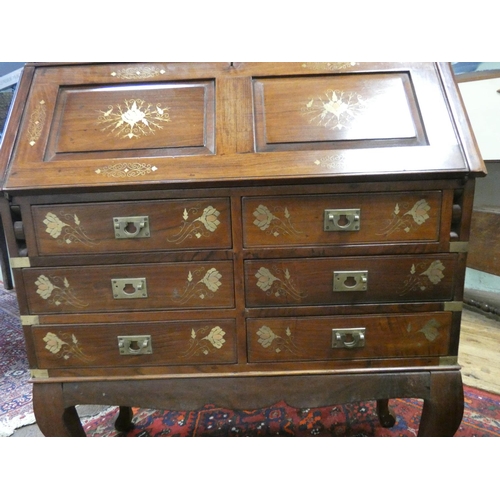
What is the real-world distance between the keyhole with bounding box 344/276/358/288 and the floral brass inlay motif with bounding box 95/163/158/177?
0.63 m

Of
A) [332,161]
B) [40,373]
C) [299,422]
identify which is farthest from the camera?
[299,422]

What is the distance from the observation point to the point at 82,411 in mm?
1566

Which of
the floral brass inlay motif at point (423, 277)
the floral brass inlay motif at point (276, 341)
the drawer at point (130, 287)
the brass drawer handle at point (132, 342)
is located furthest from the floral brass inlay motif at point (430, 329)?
the brass drawer handle at point (132, 342)

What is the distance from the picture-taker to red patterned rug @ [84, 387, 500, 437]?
4.60ft

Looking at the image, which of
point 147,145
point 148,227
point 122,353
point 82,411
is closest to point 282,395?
point 122,353

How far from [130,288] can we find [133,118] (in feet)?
1.70

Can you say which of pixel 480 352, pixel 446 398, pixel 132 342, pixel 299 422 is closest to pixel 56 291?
pixel 132 342

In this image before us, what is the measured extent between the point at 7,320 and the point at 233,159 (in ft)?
7.23

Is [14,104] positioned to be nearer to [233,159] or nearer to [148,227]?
[148,227]

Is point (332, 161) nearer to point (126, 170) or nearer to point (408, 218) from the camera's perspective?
point (408, 218)

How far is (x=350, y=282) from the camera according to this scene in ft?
3.30

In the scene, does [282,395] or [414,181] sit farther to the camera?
[282,395]

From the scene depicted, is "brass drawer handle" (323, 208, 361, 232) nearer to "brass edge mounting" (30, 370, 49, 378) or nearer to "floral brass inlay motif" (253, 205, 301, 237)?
"floral brass inlay motif" (253, 205, 301, 237)

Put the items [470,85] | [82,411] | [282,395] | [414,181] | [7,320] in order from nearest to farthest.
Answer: [414,181], [282,395], [82,411], [470,85], [7,320]
